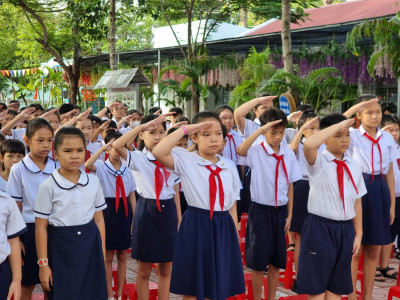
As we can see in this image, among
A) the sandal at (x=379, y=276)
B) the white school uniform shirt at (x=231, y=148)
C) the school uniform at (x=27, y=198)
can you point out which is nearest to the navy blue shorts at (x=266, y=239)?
the sandal at (x=379, y=276)

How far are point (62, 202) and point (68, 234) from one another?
212mm

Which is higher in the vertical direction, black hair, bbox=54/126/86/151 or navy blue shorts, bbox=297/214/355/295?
black hair, bbox=54/126/86/151

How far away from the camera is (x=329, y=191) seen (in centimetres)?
434

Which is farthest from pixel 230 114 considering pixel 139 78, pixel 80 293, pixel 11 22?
pixel 11 22

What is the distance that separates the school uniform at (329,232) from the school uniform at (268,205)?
0.54m

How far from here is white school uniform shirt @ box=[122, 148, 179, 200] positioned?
4816 mm

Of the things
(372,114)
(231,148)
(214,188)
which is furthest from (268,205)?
(231,148)

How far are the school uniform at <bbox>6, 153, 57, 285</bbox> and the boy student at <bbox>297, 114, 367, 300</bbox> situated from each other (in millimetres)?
1927

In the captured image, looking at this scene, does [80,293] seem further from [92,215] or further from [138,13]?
[138,13]

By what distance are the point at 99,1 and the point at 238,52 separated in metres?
4.74

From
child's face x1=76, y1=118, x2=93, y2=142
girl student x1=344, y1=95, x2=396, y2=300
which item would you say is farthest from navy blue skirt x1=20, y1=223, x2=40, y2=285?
girl student x1=344, y1=95, x2=396, y2=300

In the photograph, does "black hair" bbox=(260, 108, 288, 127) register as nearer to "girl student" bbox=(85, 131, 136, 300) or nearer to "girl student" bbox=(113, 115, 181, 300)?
"girl student" bbox=(113, 115, 181, 300)

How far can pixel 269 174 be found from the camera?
503 cm

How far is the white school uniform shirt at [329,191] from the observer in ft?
14.2
